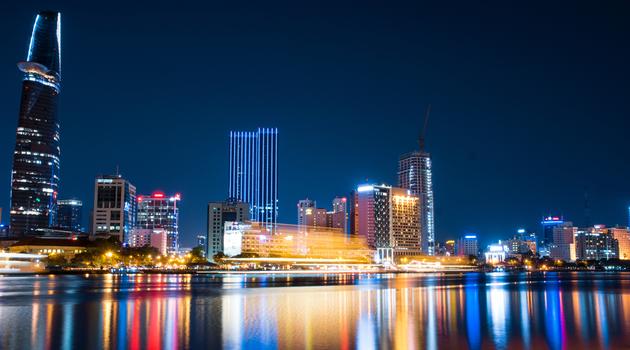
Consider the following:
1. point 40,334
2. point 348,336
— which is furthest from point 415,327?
point 40,334

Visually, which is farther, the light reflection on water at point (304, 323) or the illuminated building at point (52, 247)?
the illuminated building at point (52, 247)

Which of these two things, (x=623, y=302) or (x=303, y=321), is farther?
(x=623, y=302)

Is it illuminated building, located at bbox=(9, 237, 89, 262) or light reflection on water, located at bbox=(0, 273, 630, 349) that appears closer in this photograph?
light reflection on water, located at bbox=(0, 273, 630, 349)

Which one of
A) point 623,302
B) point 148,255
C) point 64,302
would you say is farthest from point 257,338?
point 148,255

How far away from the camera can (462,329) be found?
94.1 feet

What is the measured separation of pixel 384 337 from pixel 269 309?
13032 millimetres

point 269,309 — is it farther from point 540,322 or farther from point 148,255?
point 148,255

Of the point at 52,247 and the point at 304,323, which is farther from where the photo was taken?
the point at 52,247

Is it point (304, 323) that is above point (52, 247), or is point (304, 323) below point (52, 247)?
below

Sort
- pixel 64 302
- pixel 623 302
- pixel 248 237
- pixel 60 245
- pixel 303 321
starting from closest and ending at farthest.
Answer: pixel 303 321, pixel 64 302, pixel 623 302, pixel 60 245, pixel 248 237

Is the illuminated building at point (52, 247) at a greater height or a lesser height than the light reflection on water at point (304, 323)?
greater

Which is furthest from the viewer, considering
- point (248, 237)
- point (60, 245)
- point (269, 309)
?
point (248, 237)

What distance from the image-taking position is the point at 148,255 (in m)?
146

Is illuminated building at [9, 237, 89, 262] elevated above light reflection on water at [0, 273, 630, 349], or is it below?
above
